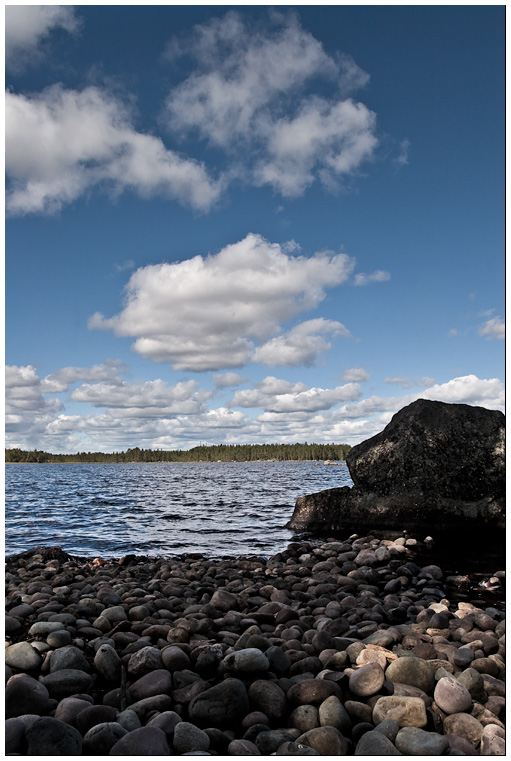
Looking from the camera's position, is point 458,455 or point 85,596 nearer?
point 85,596

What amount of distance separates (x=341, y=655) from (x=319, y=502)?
7.84 meters

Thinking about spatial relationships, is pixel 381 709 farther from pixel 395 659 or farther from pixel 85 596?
pixel 85 596

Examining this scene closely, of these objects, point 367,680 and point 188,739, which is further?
point 367,680

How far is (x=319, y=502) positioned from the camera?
1182 cm

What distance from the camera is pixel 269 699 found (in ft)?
10.8

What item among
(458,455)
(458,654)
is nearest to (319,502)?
(458,455)

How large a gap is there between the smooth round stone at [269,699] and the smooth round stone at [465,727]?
1057 millimetres

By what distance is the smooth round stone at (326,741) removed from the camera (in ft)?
9.27

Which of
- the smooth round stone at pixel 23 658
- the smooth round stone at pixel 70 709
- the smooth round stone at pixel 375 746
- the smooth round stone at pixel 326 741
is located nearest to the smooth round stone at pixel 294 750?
the smooth round stone at pixel 326 741

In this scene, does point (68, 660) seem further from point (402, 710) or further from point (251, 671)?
point (402, 710)

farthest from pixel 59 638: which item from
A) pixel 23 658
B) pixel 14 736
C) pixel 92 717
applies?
pixel 14 736

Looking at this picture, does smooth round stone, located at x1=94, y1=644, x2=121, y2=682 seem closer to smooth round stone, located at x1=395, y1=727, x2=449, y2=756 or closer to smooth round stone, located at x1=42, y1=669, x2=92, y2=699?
smooth round stone, located at x1=42, y1=669, x2=92, y2=699

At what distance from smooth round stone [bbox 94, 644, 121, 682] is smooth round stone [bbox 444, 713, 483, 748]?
2388 millimetres

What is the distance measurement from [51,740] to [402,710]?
2.10 m
